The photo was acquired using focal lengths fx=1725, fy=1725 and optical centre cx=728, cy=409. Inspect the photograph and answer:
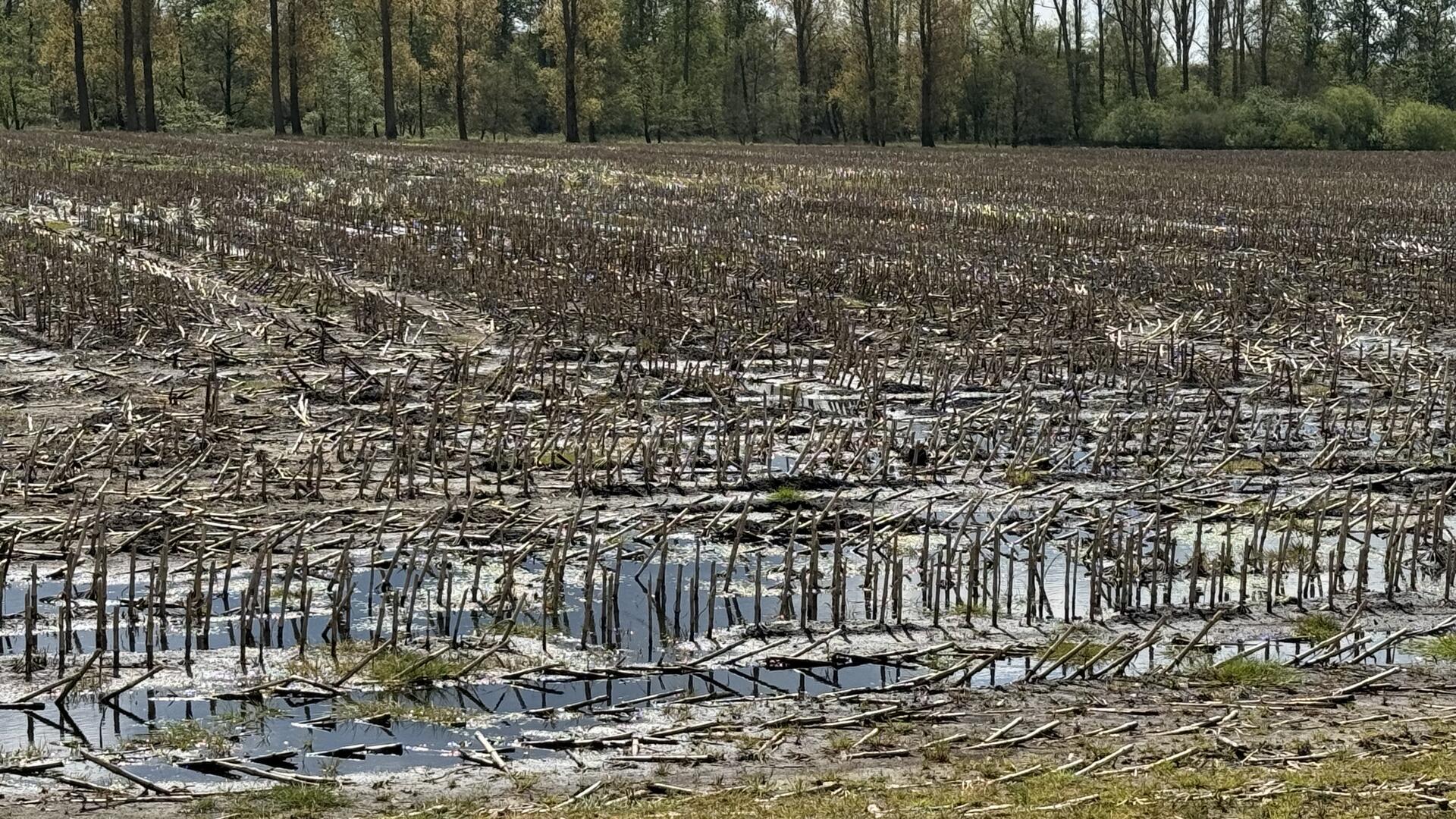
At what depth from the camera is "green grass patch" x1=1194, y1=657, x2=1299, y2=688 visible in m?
6.80

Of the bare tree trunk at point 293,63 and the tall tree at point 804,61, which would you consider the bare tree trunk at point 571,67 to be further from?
the tall tree at point 804,61

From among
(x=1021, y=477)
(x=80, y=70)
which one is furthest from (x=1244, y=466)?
(x=80, y=70)

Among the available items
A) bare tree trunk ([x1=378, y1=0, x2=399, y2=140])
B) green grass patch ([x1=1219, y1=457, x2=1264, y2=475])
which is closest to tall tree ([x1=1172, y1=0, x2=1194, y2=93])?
bare tree trunk ([x1=378, y1=0, x2=399, y2=140])

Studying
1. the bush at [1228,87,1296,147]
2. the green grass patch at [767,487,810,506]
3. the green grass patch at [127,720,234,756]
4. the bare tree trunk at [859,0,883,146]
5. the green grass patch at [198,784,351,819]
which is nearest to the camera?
the green grass patch at [198,784,351,819]

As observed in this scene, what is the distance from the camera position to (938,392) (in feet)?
40.9

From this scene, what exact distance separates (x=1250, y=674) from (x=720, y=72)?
269 feet

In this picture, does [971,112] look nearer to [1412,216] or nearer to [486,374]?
[1412,216]

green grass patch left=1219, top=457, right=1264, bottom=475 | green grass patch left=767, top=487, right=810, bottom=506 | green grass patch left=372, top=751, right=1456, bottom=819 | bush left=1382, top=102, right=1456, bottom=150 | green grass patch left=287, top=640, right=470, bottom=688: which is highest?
bush left=1382, top=102, right=1456, bottom=150

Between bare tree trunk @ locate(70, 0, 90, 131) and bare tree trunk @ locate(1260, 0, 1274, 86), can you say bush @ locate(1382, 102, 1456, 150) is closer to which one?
bare tree trunk @ locate(1260, 0, 1274, 86)

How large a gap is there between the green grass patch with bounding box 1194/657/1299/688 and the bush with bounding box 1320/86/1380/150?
6476 centimetres

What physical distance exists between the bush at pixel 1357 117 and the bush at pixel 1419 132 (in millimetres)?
673

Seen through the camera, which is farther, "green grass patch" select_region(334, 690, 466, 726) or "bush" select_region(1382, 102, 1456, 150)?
"bush" select_region(1382, 102, 1456, 150)

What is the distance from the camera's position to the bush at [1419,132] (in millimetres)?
65938

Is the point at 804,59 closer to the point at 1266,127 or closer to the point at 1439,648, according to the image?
the point at 1266,127
